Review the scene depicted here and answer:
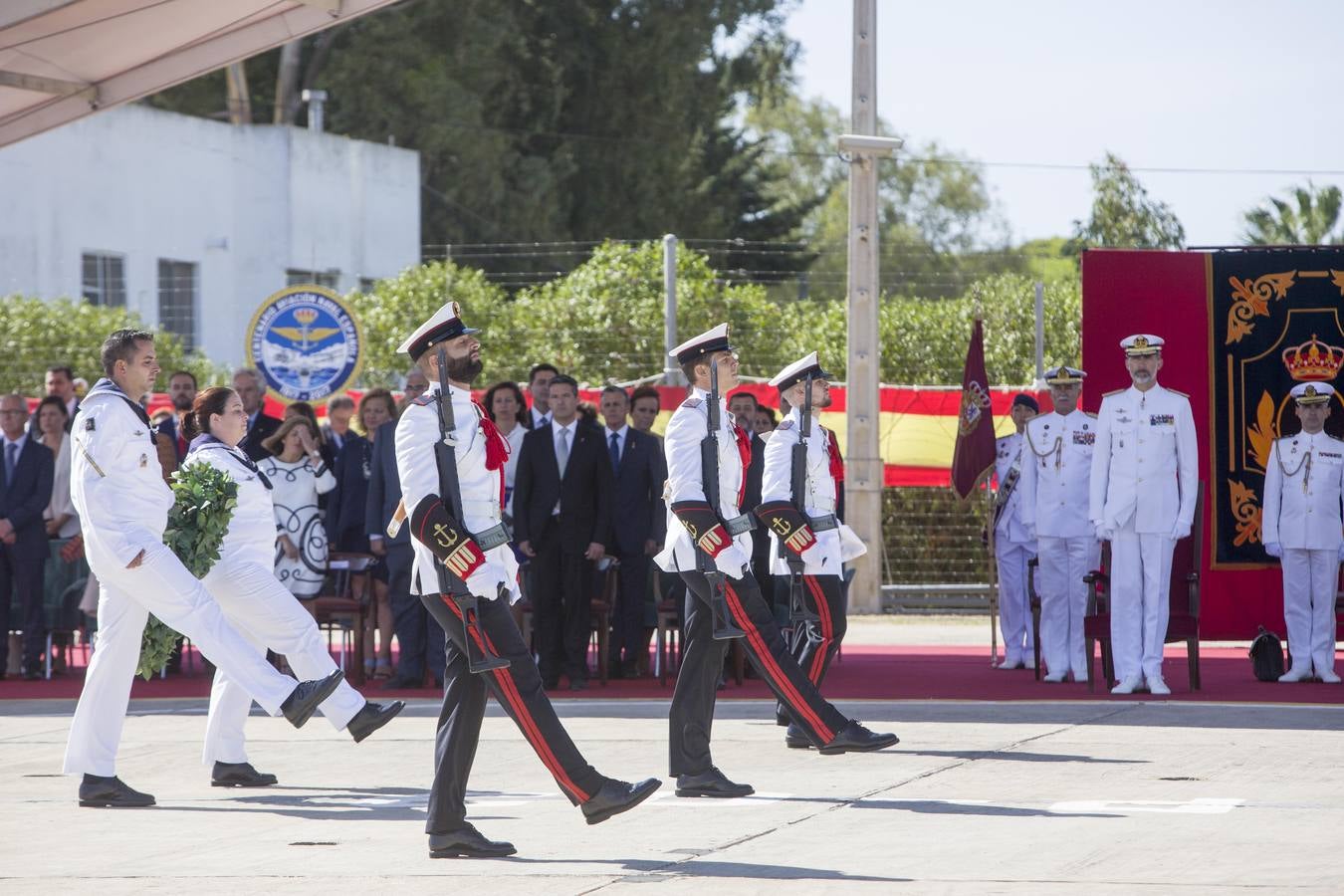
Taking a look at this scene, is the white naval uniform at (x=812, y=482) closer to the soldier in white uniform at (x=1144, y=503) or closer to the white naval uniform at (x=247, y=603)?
the white naval uniform at (x=247, y=603)

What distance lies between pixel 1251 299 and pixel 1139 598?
2.70m

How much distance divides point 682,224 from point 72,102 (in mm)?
31398

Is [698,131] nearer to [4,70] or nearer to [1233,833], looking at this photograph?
[4,70]

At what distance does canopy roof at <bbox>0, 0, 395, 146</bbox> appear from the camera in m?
13.7

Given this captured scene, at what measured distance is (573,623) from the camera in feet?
46.2

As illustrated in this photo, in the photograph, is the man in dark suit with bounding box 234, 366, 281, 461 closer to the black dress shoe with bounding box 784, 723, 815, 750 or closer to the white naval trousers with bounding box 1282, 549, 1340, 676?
→ the black dress shoe with bounding box 784, 723, 815, 750

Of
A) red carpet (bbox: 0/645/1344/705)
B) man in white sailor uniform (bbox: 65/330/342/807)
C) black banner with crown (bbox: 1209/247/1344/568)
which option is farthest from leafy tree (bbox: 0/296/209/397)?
man in white sailor uniform (bbox: 65/330/342/807)

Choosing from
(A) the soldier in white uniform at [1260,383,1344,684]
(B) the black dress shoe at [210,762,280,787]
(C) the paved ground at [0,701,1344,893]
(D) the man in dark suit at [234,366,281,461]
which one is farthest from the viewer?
(D) the man in dark suit at [234,366,281,461]

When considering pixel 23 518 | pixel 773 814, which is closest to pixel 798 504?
pixel 773 814

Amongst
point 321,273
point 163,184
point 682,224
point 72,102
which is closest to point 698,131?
point 682,224

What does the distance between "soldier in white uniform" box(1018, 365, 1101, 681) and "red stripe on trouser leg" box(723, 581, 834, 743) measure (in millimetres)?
4895

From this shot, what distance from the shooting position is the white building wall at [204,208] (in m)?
31.4

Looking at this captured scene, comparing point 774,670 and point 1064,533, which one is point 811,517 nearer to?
point 774,670

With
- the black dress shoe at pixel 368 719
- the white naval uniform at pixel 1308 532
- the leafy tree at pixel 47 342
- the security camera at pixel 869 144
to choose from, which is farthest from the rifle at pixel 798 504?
the leafy tree at pixel 47 342
